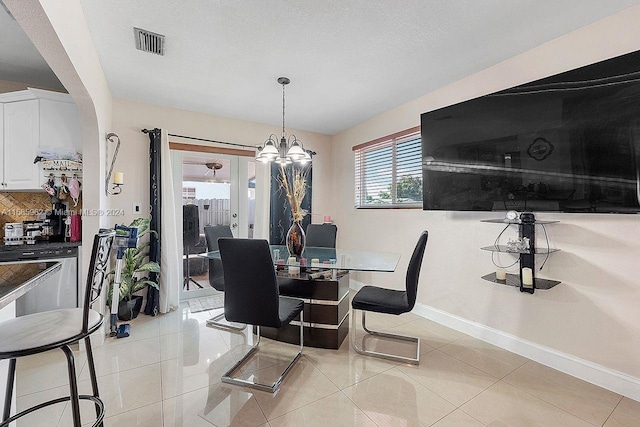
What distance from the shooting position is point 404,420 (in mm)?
1734

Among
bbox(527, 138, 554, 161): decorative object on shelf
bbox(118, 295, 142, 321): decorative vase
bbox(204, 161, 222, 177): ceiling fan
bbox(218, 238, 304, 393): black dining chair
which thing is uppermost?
bbox(204, 161, 222, 177): ceiling fan

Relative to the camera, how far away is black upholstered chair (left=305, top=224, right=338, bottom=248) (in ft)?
12.2

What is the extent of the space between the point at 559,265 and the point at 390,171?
82.6 inches

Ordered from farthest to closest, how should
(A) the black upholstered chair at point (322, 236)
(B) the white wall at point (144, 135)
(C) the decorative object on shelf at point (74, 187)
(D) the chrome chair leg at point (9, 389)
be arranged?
(A) the black upholstered chair at point (322, 236) → (B) the white wall at point (144, 135) → (C) the decorative object on shelf at point (74, 187) → (D) the chrome chair leg at point (9, 389)

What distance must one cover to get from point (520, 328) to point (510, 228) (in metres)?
0.86

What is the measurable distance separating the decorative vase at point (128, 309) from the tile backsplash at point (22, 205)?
3.66ft

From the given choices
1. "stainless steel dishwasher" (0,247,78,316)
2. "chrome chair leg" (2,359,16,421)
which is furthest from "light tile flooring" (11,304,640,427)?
"chrome chair leg" (2,359,16,421)

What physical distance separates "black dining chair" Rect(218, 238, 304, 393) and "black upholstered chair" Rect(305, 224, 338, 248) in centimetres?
164

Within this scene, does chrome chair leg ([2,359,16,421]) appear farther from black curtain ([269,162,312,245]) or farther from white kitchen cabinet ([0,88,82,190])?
black curtain ([269,162,312,245])

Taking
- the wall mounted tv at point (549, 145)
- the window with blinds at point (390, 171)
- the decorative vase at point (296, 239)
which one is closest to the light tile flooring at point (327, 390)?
the decorative vase at point (296, 239)

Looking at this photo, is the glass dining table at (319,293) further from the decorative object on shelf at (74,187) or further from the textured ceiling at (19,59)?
the textured ceiling at (19,59)

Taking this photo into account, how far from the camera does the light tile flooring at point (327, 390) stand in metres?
1.75

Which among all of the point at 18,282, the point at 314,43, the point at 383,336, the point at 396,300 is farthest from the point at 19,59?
the point at 383,336

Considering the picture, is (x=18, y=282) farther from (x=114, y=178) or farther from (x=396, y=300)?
(x=396, y=300)
